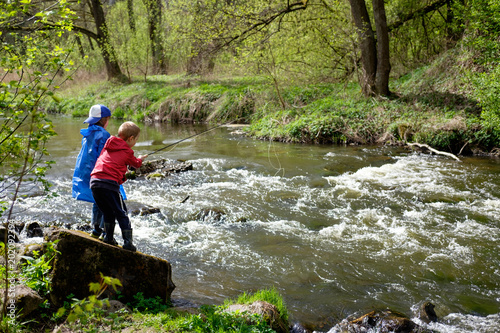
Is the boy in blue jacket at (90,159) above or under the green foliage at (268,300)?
above

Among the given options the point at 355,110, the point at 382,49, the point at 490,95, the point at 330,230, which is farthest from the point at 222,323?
the point at 382,49

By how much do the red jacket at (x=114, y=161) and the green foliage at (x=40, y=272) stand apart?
2.84 ft

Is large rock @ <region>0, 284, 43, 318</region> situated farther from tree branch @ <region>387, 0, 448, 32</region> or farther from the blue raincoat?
tree branch @ <region>387, 0, 448, 32</region>

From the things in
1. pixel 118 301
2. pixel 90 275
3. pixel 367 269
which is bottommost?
pixel 367 269

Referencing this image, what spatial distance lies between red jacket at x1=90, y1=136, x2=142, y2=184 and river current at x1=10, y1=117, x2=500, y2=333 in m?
1.76

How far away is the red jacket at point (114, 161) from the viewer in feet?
14.2

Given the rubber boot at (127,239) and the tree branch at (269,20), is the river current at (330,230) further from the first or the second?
the tree branch at (269,20)

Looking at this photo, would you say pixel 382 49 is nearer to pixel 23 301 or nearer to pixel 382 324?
pixel 382 324

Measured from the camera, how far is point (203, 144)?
16.1 metres

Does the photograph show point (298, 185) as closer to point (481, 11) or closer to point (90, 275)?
point (90, 275)

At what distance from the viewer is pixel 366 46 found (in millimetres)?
15875

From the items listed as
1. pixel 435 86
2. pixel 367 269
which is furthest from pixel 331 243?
pixel 435 86

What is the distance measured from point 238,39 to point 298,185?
8.38 metres

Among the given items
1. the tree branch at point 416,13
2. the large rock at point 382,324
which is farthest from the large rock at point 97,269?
the tree branch at point 416,13
